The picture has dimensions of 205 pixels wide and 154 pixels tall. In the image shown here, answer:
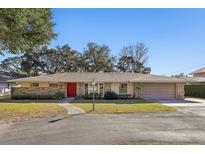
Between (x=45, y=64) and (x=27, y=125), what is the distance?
4443 cm

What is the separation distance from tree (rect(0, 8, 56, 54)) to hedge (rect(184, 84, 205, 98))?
23900 mm

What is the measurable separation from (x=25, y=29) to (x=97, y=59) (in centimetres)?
4050

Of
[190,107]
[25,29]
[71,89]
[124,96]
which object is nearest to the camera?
[25,29]

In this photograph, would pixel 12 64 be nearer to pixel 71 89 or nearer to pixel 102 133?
pixel 71 89

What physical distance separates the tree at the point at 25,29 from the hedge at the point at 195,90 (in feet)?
78.4

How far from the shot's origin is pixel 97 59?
58688mm

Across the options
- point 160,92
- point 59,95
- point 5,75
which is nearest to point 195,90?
point 160,92

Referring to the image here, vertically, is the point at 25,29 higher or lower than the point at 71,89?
higher

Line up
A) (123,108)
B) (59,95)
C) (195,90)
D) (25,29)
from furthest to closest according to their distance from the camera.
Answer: (195,90) < (59,95) < (123,108) < (25,29)

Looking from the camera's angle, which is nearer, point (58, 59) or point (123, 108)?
point (123, 108)

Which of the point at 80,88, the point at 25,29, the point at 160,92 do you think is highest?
the point at 25,29
